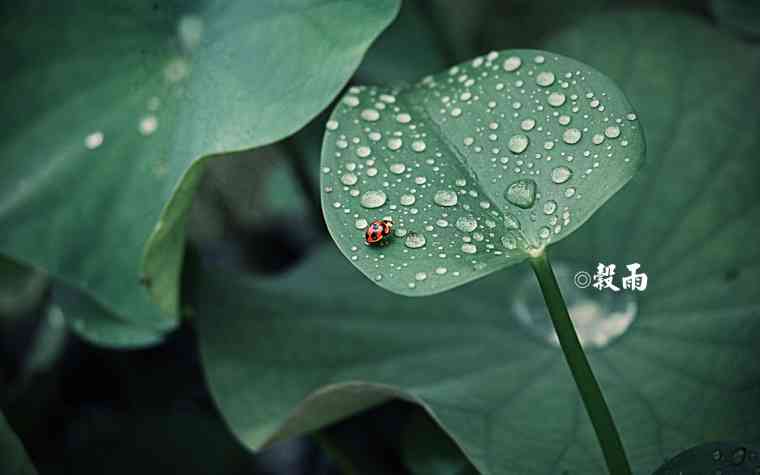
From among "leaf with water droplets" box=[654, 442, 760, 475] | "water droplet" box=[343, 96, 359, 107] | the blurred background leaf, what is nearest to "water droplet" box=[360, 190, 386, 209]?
"water droplet" box=[343, 96, 359, 107]

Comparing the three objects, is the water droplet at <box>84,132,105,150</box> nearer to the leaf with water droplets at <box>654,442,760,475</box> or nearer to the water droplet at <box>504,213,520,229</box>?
the water droplet at <box>504,213,520,229</box>

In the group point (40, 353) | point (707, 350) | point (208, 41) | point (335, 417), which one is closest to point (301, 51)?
point (208, 41)

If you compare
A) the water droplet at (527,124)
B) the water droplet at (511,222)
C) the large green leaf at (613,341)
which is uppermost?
the water droplet at (527,124)

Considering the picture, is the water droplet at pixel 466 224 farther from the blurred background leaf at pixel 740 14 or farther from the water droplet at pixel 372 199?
the blurred background leaf at pixel 740 14

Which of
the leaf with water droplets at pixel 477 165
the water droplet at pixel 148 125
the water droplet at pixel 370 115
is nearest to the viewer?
the leaf with water droplets at pixel 477 165

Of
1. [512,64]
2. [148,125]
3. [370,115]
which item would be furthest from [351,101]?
[148,125]

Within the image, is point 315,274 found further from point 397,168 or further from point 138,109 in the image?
point 397,168

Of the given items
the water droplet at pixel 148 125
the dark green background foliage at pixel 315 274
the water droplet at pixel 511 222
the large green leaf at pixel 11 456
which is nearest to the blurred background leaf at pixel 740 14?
the dark green background foliage at pixel 315 274
